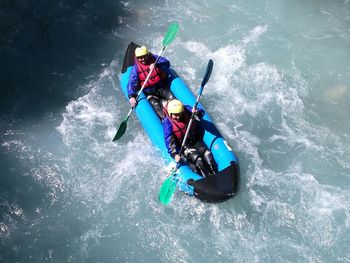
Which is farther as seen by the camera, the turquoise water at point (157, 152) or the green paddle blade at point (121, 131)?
the green paddle blade at point (121, 131)

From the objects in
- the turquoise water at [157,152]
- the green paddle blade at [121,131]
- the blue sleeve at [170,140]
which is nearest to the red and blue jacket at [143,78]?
the green paddle blade at [121,131]

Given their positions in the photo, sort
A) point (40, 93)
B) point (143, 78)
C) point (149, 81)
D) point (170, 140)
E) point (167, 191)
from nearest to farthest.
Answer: point (167, 191) < point (170, 140) < point (149, 81) < point (143, 78) < point (40, 93)

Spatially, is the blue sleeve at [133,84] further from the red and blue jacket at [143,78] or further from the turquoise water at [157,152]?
the turquoise water at [157,152]

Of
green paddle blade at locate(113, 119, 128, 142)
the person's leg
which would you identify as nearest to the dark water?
green paddle blade at locate(113, 119, 128, 142)

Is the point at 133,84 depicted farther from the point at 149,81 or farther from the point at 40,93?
the point at 40,93

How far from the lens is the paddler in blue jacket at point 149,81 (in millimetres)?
8898

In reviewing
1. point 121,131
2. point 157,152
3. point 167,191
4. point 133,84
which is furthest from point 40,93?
point 167,191

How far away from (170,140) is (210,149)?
82cm

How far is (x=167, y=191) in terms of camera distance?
759cm

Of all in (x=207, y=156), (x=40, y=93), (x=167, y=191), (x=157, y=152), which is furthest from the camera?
(x=40, y=93)

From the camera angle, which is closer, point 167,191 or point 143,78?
point 167,191

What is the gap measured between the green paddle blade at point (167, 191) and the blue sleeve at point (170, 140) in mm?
481

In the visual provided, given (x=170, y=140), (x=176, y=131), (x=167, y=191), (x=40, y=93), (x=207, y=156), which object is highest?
(x=176, y=131)

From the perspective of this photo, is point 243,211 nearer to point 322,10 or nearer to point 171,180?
point 171,180
